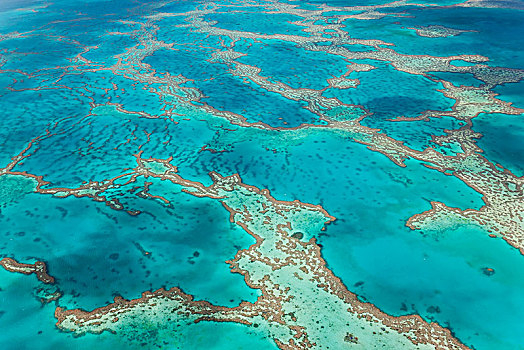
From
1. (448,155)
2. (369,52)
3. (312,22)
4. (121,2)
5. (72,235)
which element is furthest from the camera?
(121,2)

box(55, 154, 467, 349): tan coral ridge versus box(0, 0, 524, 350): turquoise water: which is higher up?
box(0, 0, 524, 350): turquoise water

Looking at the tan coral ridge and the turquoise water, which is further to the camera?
the turquoise water

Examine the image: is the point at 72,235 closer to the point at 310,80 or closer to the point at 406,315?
the point at 406,315

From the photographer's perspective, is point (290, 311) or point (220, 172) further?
point (220, 172)

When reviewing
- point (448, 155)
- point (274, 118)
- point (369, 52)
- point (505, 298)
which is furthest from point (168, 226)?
point (369, 52)

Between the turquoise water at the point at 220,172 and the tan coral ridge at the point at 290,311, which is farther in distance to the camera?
the turquoise water at the point at 220,172

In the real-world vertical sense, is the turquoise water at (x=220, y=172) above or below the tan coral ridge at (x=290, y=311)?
above

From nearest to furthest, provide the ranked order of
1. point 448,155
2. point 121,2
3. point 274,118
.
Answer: point 448,155 → point 274,118 → point 121,2

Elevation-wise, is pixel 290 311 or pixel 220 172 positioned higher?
pixel 220 172
